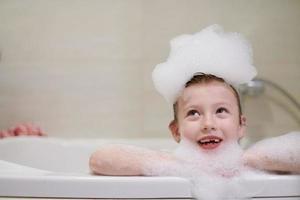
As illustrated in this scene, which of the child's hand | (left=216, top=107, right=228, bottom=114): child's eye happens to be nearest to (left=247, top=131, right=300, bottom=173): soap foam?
(left=216, top=107, right=228, bottom=114): child's eye

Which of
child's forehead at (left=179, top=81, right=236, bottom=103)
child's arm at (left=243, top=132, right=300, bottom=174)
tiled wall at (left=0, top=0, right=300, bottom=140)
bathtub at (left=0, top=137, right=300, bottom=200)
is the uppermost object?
tiled wall at (left=0, top=0, right=300, bottom=140)

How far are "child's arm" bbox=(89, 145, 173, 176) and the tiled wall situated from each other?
82 centimetres

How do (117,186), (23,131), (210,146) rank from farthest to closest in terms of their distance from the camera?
(23,131)
(210,146)
(117,186)

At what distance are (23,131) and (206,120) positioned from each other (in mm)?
903

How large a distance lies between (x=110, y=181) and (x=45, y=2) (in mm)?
1063

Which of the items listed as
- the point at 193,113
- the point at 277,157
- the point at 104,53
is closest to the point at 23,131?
the point at 104,53

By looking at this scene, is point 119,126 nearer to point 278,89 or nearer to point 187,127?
point 278,89

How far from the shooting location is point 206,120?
0.82 meters

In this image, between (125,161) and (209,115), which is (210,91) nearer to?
(209,115)

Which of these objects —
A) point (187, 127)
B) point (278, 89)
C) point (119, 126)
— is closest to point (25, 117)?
point (119, 126)

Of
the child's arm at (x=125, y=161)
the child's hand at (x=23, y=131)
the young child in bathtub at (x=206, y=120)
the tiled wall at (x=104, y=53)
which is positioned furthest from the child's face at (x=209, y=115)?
the child's hand at (x=23, y=131)

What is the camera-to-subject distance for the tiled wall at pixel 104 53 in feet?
5.13

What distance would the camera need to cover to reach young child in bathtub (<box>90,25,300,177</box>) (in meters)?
0.75

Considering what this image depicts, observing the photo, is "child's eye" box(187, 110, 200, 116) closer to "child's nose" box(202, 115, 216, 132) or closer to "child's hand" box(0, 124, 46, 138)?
"child's nose" box(202, 115, 216, 132)
